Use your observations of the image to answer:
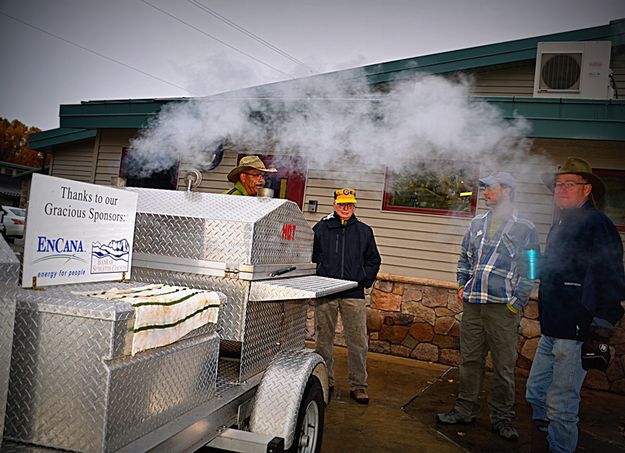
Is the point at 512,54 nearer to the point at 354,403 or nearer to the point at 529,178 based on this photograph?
the point at 529,178

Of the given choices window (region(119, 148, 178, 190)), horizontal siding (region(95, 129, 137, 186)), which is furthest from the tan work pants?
horizontal siding (region(95, 129, 137, 186))

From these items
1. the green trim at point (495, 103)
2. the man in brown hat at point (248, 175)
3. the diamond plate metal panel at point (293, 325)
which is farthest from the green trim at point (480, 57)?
the diamond plate metal panel at point (293, 325)

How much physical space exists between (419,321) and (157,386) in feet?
18.6

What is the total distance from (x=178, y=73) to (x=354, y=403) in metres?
4.03

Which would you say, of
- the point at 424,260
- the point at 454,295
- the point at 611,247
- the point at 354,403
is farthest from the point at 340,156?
the point at 611,247

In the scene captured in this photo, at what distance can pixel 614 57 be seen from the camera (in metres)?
7.16

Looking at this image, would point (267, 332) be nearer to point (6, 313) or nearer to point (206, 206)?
point (206, 206)

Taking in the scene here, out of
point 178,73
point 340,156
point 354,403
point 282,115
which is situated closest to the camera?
point 354,403

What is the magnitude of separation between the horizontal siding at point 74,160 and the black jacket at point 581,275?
10.1m

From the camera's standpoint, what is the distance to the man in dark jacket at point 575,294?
3.52m

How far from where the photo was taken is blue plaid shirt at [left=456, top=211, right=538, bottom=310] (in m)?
4.13

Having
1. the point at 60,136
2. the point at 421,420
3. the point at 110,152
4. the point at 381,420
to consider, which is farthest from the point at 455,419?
the point at 60,136

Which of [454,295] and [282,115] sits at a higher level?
[282,115]

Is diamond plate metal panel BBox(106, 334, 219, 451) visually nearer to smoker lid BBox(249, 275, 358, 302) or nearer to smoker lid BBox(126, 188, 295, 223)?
smoker lid BBox(249, 275, 358, 302)
